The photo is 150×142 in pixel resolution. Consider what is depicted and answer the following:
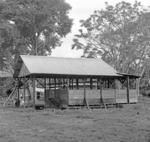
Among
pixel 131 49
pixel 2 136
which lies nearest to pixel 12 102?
pixel 131 49

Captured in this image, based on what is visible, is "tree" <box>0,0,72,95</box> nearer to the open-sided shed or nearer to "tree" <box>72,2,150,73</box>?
"tree" <box>72,2,150,73</box>

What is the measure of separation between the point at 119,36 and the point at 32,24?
9.83m

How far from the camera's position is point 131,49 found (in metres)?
34.8

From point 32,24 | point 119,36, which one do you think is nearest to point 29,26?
point 32,24

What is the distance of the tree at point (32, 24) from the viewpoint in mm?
35188

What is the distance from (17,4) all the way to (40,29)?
3.79m

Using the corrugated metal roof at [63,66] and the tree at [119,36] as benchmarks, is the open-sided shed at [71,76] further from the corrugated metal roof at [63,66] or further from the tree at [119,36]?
the tree at [119,36]

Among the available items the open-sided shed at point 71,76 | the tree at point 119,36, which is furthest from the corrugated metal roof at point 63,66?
the tree at point 119,36

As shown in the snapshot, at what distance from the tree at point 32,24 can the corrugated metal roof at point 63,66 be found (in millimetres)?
11090

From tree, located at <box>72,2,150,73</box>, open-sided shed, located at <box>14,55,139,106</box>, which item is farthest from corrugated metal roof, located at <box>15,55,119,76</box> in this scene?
tree, located at <box>72,2,150,73</box>

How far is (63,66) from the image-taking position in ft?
76.8

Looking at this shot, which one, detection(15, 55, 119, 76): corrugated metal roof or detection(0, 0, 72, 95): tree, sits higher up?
detection(0, 0, 72, 95): tree

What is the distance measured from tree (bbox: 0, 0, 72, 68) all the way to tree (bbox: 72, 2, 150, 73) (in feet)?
8.94

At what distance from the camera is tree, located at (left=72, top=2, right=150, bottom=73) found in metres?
35.0
